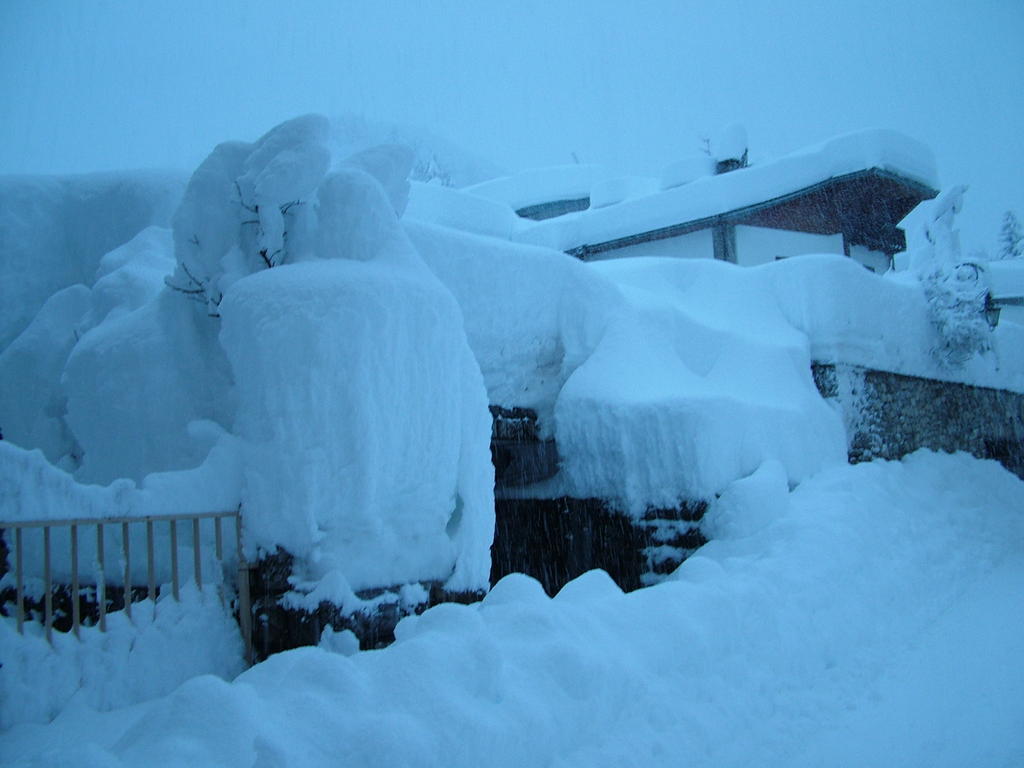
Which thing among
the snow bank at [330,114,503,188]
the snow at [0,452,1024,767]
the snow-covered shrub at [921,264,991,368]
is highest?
the snow bank at [330,114,503,188]

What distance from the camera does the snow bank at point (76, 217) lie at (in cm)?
635

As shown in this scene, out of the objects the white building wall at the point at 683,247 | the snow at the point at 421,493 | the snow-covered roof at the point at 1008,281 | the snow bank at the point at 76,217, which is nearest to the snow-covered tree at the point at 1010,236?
the snow-covered roof at the point at 1008,281

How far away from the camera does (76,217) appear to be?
21.6 feet

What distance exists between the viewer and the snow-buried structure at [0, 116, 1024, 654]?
386cm

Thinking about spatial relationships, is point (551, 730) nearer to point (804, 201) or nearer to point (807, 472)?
point (807, 472)

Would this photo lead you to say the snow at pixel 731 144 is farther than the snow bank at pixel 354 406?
Yes

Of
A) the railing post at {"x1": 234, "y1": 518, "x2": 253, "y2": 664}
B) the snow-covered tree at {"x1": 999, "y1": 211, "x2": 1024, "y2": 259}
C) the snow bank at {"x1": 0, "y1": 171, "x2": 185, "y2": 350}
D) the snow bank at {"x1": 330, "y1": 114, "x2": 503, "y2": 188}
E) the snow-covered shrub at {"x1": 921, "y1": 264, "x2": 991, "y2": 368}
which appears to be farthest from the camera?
the snow-covered tree at {"x1": 999, "y1": 211, "x2": 1024, "y2": 259}

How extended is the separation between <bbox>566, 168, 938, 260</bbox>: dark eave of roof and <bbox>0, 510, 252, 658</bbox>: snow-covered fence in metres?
12.0

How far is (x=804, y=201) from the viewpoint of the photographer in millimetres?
13992

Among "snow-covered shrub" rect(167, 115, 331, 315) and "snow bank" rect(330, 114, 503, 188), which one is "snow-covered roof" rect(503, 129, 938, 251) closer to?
"snow-covered shrub" rect(167, 115, 331, 315)

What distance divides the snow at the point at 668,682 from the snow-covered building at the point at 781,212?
27.9 feet

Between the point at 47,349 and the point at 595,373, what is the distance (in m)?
4.33

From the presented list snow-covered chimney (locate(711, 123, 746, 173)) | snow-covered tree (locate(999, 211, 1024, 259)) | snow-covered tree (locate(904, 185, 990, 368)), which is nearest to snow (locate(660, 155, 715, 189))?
snow-covered chimney (locate(711, 123, 746, 173))

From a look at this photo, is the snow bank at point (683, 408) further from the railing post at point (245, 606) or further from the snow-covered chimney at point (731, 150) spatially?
the snow-covered chimney at point (731, 150)
